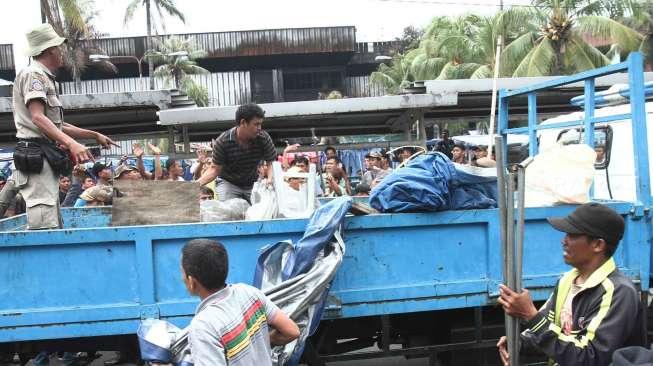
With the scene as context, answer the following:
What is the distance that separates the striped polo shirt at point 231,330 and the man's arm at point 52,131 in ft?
5.13

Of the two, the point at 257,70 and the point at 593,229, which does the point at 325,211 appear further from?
the point at 257,70

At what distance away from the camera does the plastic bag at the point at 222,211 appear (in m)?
Result: 4.14

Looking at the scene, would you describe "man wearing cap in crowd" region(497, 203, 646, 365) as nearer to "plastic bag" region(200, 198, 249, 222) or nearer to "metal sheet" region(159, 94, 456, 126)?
"plastic bag" region(200, 198, 249, 222)

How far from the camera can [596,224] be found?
217 centimetres

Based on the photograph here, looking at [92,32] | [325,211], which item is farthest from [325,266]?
[92,32]

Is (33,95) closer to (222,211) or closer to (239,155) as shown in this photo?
(222,211)

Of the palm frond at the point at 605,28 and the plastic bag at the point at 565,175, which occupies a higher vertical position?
the palm frond at the point at 605,28

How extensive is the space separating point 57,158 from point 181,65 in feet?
100.0

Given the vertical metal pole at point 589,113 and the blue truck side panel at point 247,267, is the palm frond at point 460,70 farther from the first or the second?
the blue truck side panel at point 247,267

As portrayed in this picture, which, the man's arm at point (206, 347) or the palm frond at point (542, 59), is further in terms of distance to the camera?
the palm frond at point (542, 59)

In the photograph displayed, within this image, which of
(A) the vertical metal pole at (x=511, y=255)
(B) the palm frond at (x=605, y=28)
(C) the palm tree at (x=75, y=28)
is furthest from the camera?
(B) the palm frond at (x=605, y=28)

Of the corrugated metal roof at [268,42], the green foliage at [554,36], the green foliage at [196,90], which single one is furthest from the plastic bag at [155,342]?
the green foliage at [196,90]

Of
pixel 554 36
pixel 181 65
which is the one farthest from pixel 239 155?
pixel 181 65

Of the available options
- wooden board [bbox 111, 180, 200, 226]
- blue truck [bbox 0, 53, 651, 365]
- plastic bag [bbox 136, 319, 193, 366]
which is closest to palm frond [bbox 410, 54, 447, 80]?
blue truck [bbox 0, 53, 651, 365]
